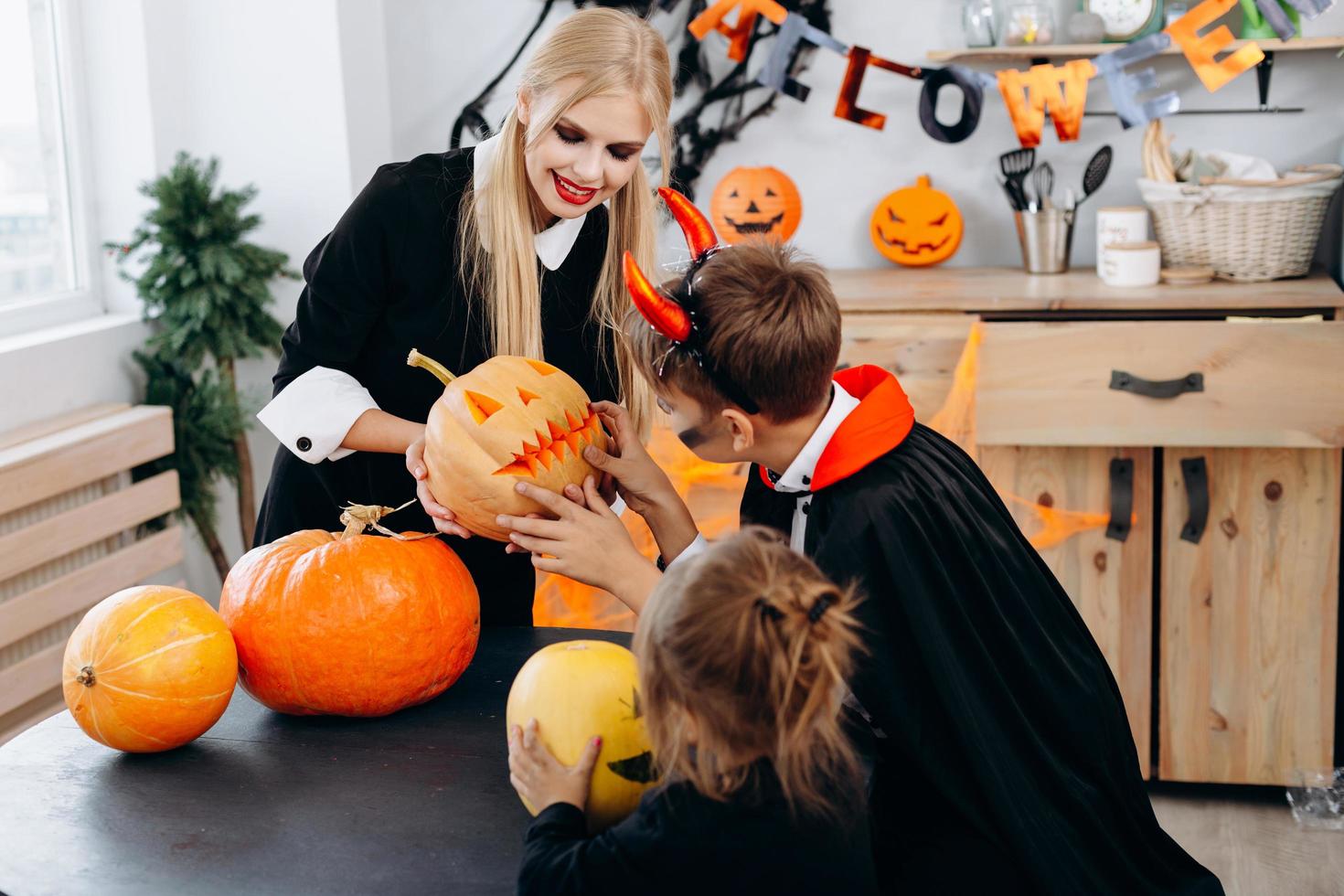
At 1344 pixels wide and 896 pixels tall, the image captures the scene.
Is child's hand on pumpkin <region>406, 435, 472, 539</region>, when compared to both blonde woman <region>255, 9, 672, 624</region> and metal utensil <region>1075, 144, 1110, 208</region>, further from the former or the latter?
metal utensil <region>1075, 144, 1110, 208</region>

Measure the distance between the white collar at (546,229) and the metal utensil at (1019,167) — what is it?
153cm

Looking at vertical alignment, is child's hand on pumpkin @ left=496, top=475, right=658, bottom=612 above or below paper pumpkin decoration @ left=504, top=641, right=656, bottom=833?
above

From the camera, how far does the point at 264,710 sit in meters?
1.29

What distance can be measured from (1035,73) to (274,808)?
2304mm

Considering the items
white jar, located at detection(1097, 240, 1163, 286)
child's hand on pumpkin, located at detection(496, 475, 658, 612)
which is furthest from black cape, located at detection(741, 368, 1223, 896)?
white jar, located at detection(1097, 240, 1163, 286)

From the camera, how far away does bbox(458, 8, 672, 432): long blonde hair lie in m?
1.50

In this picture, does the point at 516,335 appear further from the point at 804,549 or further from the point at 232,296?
the point at 232,296

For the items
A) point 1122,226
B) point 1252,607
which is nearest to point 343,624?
point 1252,607

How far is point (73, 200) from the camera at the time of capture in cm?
299

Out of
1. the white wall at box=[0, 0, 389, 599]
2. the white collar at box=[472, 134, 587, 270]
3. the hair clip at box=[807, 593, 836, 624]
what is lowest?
the hair clip at box=[807, 593, 836, 624]

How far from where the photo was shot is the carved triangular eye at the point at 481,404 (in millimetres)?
1271

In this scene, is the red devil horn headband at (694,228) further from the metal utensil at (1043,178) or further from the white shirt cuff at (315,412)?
the metal utensil at (1043,178)

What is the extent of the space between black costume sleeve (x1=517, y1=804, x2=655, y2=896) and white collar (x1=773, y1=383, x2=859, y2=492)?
45 centimetres

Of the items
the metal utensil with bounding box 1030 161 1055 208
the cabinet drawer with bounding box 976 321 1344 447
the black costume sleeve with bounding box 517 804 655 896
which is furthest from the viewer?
the metal utensil with bounding box 1030 161 1055 208
